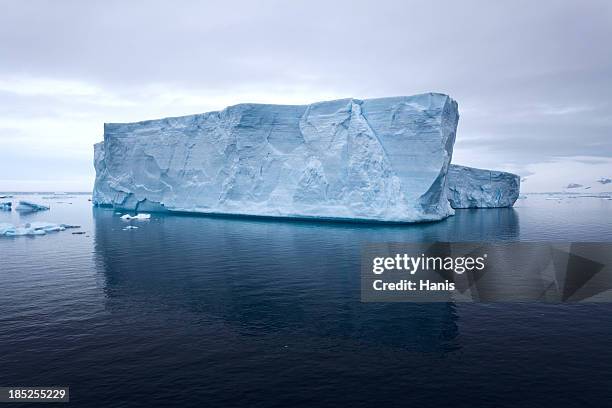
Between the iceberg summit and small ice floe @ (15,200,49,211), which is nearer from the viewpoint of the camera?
the iceberg summit

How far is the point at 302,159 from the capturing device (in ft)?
133

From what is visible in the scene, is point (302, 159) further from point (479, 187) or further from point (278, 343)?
point (479, 187)

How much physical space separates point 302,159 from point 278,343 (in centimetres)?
3134

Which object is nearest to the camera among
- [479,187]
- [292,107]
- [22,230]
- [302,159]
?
Answer: [22,230]

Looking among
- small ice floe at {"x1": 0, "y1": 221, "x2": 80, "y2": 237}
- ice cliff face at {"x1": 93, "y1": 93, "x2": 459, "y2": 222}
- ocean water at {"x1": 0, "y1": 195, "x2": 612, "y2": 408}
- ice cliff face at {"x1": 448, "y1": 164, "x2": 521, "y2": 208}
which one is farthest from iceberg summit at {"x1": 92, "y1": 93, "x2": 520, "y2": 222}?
ocean water at {"x1": 0, "y1": 195, "x2": 612, "y2": 408}

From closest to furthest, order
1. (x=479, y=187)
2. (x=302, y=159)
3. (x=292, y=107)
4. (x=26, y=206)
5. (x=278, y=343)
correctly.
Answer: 1. (x=278, y=343)
2. (x=302, y=159)
3. (x=292, y=107)
4. (x=26, y=206)
5. (x=479, y=187)

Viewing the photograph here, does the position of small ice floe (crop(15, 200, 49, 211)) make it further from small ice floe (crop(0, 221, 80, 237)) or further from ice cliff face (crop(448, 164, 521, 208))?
ice cliff face (crop(448, 164, 521, 208))

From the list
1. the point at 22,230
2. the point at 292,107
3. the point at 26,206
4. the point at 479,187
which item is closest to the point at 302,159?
the point at 292,107

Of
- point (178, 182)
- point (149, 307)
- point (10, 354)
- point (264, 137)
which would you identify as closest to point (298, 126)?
point (264, 137)

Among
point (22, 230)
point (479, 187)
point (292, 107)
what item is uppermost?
point (292, 107)

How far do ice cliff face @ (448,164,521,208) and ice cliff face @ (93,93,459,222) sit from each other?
17259 mm

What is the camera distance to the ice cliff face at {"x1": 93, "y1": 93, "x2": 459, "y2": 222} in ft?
121

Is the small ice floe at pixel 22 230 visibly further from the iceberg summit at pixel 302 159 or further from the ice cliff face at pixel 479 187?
the ice cliff face at pixel 479 187

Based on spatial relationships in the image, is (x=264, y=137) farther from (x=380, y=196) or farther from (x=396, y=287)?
(x=396, y=287)
